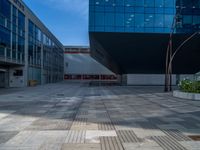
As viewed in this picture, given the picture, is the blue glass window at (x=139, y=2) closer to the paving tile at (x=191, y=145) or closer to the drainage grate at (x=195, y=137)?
the drainage grate at (x=195, y=137)

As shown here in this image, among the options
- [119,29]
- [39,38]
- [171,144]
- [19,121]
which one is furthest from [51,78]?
[171,144]

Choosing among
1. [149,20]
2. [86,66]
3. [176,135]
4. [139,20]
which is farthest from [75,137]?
[86,66]

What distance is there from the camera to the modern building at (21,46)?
3468 centimetres

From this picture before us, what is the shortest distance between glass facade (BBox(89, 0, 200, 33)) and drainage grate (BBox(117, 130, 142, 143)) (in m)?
32.3

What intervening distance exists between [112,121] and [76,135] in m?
2.91

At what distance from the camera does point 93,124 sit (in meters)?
10.4

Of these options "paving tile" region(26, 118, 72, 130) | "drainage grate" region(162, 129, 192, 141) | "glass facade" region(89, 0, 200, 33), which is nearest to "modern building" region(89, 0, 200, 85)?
"glass facade" region(89, 0, 200, 33)

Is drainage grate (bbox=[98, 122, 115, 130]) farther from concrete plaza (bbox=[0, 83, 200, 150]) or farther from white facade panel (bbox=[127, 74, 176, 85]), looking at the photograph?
white facade panel (bbox=[127, 74, 176, 85])

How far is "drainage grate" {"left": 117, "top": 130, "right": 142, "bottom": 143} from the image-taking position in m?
7.88

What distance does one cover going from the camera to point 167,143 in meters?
7.59

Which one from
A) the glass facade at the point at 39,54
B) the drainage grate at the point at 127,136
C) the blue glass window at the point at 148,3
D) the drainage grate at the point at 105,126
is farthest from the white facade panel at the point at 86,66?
the drainage grate at the point at 127,136

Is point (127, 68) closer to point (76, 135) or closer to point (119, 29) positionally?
point (119, 29)

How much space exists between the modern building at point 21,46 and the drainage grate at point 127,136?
26.2 m

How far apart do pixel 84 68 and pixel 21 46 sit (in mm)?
48890
